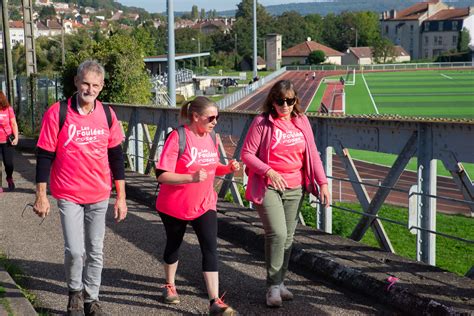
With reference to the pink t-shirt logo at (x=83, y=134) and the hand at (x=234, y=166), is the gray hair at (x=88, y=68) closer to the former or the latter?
the pink t-shirt logo at (x=83, y=134)

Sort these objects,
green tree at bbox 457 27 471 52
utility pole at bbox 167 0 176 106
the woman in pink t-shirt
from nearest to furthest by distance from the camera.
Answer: the woman in pink t-shirt, utility pole at bbox 167 0 176 106, green tree at bbox 457 27 471 52

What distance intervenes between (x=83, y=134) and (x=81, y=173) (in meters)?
0.26

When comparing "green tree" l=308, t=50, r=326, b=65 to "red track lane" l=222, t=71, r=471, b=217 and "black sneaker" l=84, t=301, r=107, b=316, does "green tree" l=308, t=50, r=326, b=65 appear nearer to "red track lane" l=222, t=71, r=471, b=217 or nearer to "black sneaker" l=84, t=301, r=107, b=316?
"red track lane" l=222, t=71, r=471, b=217

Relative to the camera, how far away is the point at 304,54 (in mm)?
159375

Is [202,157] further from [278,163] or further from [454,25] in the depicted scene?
[454,25]

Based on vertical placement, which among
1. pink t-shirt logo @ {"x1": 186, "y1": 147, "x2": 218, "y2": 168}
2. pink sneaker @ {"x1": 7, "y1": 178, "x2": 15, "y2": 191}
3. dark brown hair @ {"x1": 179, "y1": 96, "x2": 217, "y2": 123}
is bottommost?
pink sneaker @ {"x1": 7, "y1": 178, "x2": 15, "y2": 191}

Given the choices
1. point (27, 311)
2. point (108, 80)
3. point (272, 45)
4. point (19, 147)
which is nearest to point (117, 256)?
point (27, 311)

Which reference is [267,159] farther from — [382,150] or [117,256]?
[117,256]

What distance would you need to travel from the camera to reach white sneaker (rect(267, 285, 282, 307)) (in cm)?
532

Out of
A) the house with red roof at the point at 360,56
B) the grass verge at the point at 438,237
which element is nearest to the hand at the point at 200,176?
the grass verge at the point at 438,237

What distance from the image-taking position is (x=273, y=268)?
5414 millimetres

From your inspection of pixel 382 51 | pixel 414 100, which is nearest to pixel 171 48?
pixel 414 100

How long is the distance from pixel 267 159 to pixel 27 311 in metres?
1.84

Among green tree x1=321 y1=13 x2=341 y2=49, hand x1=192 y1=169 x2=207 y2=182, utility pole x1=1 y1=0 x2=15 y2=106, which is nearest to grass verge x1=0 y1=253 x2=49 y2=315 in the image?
hand x1=192 y1=169 x2=207 y2=182
